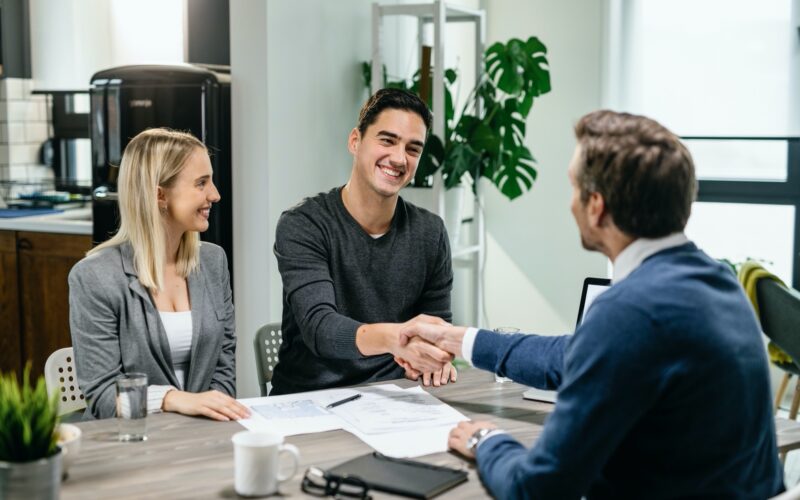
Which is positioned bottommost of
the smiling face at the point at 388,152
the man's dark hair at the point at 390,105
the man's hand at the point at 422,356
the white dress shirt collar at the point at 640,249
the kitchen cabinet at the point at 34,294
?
the kitchen cabinet at the point at 34,294

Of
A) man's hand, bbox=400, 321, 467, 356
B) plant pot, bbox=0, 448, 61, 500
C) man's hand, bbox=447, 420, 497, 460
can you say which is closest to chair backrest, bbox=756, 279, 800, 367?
man's hand, bbox=400, 321, 467, 356

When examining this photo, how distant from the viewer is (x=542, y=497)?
4.53 feet

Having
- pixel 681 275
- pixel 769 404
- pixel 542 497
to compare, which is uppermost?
pixel 681 275

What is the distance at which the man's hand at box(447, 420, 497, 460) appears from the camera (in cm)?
169

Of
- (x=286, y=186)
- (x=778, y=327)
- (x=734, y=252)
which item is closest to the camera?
(x=778, y=327)

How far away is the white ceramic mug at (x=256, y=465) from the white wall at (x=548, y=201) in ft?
12.0

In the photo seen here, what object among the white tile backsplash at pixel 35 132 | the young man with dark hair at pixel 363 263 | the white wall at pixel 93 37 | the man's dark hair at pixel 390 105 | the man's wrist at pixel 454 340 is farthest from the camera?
the white tile backsplash at pixel 35 132

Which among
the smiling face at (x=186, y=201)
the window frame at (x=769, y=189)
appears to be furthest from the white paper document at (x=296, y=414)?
the window frame at (x=769, y=189)

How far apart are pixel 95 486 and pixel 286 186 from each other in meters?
2.33

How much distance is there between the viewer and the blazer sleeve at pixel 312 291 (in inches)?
88.5

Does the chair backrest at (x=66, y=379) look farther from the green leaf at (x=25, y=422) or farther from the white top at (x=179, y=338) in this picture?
the green leaf at (x=25, y=422)

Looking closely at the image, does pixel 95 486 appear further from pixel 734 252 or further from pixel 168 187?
pixel 734 252

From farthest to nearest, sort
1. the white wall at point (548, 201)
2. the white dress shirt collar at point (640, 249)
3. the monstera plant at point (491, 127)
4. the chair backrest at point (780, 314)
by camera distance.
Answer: the white wall at point (548, 201) → the monstera plant at point (491, 127) → the chair backrest at point (780, 314) → the white dress shirt collar at point (640, 249)

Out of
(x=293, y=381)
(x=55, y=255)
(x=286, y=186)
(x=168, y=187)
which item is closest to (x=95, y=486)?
(x=293, y=381)
